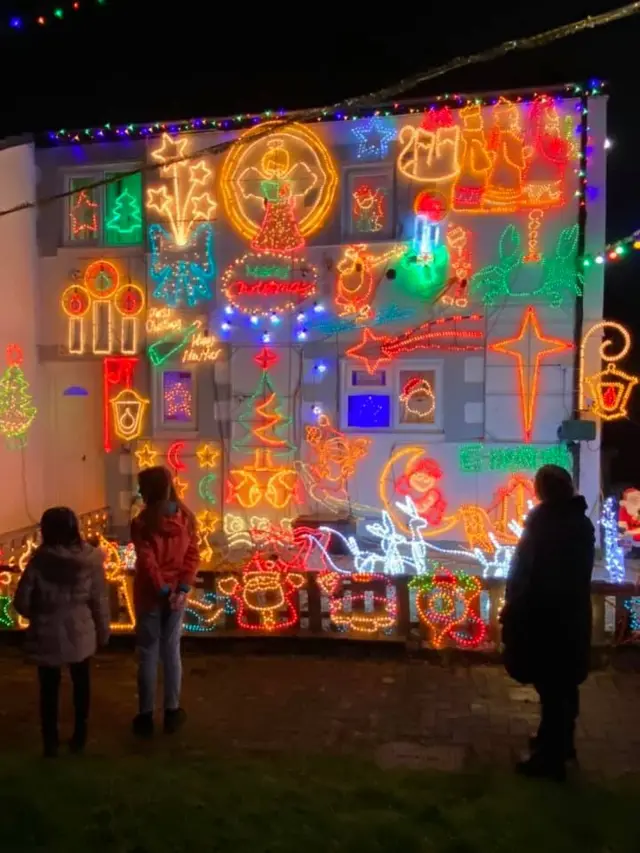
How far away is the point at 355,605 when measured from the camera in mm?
7098

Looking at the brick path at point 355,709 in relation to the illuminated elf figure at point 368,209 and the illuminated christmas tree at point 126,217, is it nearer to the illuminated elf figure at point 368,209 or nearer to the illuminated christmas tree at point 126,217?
the illuminated elf figure at point 368,209

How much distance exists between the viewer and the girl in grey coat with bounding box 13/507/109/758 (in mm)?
4953

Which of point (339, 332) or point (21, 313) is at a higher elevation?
point (21, 313)

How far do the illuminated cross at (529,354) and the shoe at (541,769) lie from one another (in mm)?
6126

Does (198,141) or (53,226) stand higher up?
(198,141)

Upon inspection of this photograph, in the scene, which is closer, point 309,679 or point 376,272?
point 309,679

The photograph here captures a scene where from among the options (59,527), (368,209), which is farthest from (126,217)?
(59,527)

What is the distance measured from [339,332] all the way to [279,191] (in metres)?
2.16

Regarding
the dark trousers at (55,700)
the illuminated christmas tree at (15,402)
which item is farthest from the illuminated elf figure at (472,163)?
the dark trousers at (55,700)

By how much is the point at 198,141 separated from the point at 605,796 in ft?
31.8

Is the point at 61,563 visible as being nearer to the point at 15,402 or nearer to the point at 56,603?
the point at 56,603

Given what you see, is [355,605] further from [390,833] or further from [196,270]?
[196,270]

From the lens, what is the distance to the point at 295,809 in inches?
168

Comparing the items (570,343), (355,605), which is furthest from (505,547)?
(355,605)
